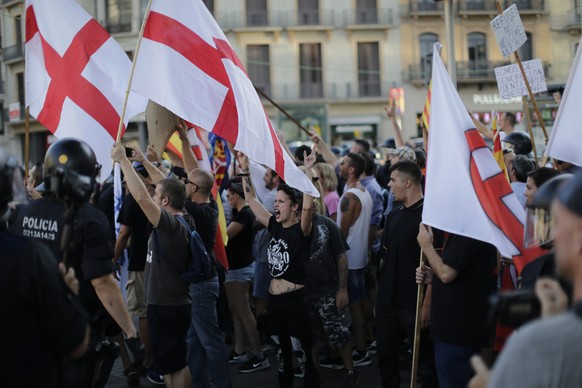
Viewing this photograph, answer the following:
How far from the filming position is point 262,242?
320 inches

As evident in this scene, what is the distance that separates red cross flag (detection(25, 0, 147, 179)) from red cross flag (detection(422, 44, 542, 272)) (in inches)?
100

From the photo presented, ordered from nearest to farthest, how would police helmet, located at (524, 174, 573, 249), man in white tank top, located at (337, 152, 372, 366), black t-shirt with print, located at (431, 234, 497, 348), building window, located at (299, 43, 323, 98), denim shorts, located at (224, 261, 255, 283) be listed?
1. police helmet, located at (524, 174, 573, 249)
2. black t-shirt with print, located at (431, 234, 497, 348)
3. man in white tank top, located at (337, 152, 372, 366)
4. denim shorts, located at (224, 261, 255, 283)
5. building window, located at (299, 43, 323, 98)

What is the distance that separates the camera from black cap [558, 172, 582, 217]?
218 centimetres

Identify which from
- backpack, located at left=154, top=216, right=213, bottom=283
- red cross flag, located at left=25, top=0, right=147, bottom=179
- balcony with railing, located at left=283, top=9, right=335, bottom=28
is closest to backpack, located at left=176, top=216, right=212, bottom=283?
backpack, located at left=154, top=216, right=213, bottom=283

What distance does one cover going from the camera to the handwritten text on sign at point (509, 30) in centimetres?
724

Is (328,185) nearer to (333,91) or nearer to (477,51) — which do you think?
(333,91)

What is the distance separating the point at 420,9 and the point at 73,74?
114 ft

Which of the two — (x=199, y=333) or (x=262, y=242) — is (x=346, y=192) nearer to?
(x=262, y=242)

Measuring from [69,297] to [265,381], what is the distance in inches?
172

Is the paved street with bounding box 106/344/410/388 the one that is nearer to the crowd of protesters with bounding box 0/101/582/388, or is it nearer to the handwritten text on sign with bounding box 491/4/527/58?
the crowd of protesters with bounding box 0/101/582/388

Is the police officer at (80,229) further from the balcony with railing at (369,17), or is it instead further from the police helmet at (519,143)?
the balcony with railing at (369,17)

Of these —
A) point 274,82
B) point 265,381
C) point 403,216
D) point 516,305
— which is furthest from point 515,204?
point 274,82

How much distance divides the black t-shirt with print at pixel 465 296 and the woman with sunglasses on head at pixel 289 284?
153 cm

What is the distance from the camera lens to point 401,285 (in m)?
5.66
